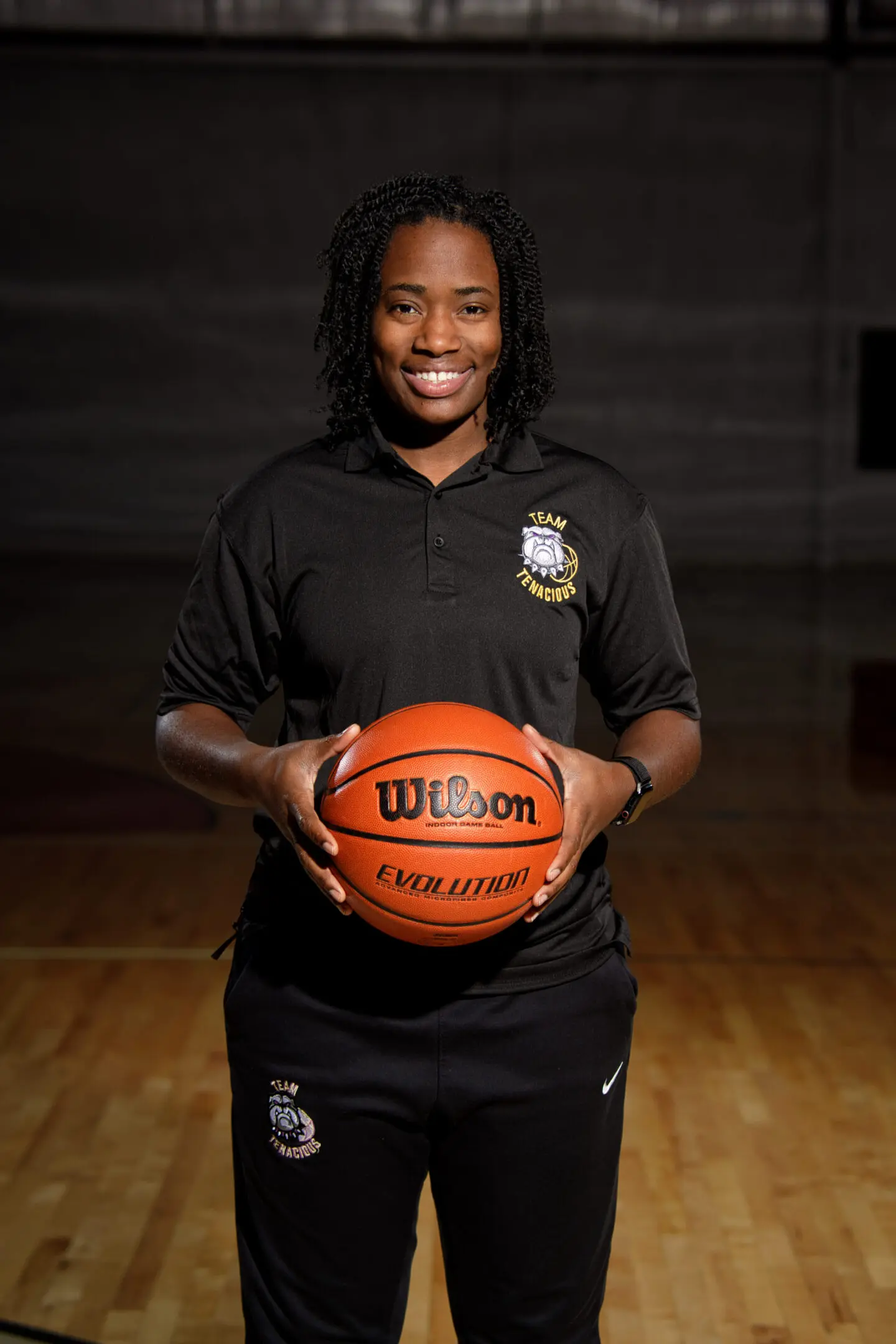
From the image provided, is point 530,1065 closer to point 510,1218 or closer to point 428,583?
point 510,1218

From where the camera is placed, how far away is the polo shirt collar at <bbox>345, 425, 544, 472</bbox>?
55.8 inches

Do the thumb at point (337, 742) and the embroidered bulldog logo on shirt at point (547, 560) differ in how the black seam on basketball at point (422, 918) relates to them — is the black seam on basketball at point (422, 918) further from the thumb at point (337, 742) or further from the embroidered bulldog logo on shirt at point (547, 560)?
the embroidered bulldog logo on shirt at point (547, 560)

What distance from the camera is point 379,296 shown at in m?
1.43

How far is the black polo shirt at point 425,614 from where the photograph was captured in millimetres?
1363

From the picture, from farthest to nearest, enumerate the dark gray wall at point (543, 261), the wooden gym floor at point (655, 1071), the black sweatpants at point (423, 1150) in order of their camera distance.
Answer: the dark gray wall at point (543, 261), the wooden gym floor at point (655, 1071), the black sweatpants at point (423, 1150)

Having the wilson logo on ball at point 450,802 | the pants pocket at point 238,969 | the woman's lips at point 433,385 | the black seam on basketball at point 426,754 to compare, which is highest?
the woman's lips at point 433,385

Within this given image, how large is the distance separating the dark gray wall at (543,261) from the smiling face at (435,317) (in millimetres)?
8837

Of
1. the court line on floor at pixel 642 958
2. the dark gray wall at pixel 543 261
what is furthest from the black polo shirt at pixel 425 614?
the dark gray wall at pixel 543 261

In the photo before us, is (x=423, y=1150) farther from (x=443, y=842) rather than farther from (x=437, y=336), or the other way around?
(x=437, y=336)

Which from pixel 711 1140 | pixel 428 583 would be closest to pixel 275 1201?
pixel 428 583

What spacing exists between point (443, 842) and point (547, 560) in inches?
11.1

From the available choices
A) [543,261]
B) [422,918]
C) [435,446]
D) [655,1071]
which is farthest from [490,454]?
[543,261]

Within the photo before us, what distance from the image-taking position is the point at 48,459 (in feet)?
34.5

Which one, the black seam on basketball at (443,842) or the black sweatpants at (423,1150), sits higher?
the black seam on basketball at (443,842)
